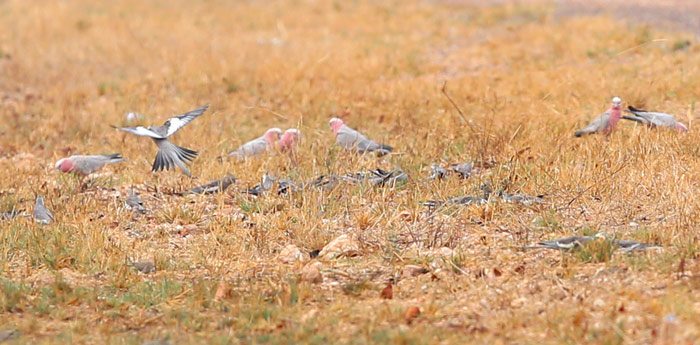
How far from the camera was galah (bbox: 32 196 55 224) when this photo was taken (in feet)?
16.4

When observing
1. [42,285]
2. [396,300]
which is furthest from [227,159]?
[396,300]

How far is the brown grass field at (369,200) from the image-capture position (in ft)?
11.9

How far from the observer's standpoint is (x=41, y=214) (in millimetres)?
5074

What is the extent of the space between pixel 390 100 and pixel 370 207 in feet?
10.4

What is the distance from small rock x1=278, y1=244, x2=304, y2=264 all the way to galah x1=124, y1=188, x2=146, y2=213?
123 cm

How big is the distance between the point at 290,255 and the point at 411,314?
993mm

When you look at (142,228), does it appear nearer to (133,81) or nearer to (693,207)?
(693,207)

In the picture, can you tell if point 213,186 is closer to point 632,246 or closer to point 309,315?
point 309,315

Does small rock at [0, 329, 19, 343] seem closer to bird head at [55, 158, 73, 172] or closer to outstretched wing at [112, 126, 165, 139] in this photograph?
outstretched wing at [112, 126, 165, 139]

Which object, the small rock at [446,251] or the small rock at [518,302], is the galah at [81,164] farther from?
the small rock at [518,302]

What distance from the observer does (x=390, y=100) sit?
26.5 feet

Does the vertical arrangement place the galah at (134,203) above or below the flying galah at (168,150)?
below

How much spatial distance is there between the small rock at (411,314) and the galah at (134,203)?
2244 millimetres

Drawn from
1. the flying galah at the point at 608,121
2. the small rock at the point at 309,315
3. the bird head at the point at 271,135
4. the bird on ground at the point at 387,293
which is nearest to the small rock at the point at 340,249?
the bird on ground at the point at 387,293
